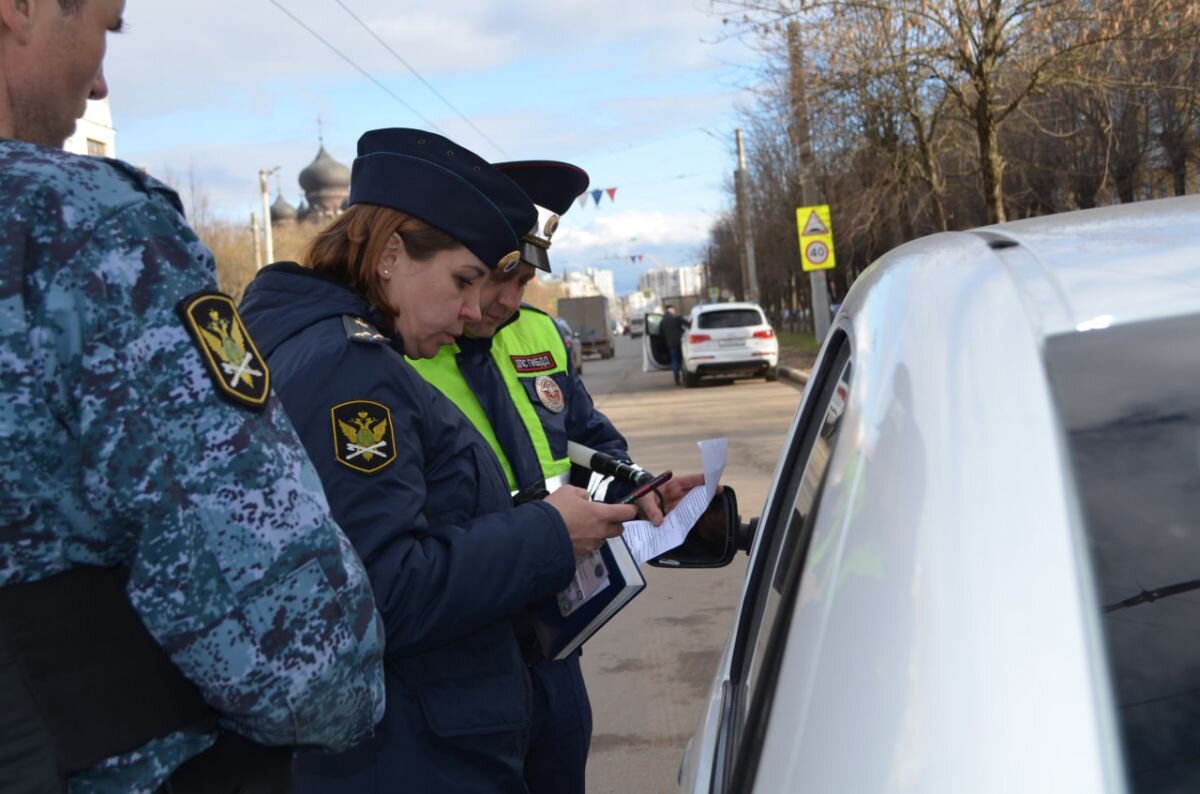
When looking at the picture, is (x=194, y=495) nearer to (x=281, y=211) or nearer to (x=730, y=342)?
(x=730, y=342)

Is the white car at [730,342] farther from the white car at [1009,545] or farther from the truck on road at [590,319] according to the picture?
the truck on road at [590,319]

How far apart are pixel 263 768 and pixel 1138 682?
3.04 feet

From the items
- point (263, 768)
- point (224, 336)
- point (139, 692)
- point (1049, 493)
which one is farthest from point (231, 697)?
point (1049, 493)

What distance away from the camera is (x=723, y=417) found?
1628cm

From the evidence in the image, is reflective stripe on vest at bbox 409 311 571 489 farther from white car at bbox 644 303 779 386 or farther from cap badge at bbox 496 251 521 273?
white car at bbox 644 303 779 386

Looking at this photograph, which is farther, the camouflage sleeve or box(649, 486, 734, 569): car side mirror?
box(649, 486, 734, 569): car side mirror

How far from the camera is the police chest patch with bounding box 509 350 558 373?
280cm

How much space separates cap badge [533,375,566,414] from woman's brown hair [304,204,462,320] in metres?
0.74

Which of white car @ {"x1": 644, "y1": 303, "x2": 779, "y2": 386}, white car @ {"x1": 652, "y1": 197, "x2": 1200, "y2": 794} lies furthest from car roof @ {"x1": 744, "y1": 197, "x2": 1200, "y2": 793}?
white car @ {"x1": 644, "y1": 303, "x2": 779, "y2": 386}

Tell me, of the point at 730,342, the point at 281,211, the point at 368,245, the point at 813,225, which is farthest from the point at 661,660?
the point at 281,211

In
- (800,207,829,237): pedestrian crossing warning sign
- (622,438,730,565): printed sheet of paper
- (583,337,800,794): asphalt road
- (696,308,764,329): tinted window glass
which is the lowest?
(583,337,800,794): asphalt road

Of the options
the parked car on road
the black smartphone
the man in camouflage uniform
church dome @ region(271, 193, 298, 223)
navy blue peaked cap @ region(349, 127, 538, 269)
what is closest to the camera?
the man in camouflage uniform

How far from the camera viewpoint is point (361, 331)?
1905mm

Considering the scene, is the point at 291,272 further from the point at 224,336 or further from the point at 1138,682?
the point at 1138,682
